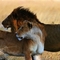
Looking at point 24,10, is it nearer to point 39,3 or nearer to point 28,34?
point 28,34

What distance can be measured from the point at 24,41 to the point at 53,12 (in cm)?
73

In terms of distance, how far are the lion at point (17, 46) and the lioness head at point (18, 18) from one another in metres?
0.05

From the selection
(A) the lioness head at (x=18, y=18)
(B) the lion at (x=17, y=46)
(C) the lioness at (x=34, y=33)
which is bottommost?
(B) the lion at (x=17, y=46)

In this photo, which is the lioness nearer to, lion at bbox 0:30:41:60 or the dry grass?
lion at bbox 0:30:41:60

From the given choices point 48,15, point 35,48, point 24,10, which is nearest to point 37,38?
point 35,48

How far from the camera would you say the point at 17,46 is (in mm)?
1065

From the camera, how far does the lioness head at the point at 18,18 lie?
1.05 metres

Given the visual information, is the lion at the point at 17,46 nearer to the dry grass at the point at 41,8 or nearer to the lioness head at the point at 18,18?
the lioness head at the point at 18,18

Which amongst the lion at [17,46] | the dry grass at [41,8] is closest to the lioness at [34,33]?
the lion at [17,46]

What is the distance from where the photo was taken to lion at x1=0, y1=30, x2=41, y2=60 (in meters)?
1.02

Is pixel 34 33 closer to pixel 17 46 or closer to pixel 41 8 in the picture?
pixel 17 46

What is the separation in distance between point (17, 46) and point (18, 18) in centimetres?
12

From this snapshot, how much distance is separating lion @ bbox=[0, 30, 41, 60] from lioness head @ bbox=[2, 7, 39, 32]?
0.05 m

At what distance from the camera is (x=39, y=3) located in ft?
6.11
